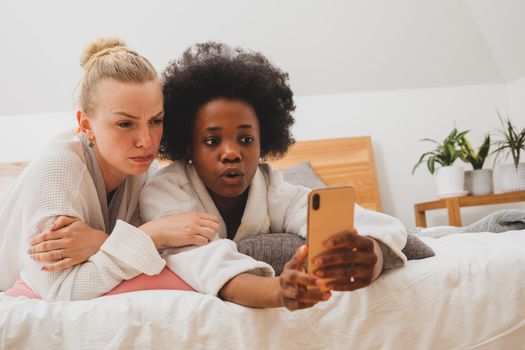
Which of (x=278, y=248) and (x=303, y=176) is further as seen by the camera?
(x=303, y=176)

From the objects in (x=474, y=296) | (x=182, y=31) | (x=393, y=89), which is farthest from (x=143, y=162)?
(x=393, y=89)

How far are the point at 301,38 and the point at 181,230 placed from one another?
270cm

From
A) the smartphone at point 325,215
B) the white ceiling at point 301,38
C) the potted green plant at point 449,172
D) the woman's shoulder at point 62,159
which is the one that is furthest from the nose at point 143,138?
the potted green plant at point 449,172

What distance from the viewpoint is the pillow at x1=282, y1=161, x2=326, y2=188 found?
10.1ft

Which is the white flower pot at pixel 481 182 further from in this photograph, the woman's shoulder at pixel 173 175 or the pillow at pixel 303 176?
the woman's shoulder at pixel 173 175

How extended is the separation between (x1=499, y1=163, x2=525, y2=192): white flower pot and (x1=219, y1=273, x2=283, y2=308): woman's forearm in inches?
108

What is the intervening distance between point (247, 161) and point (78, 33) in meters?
2.45

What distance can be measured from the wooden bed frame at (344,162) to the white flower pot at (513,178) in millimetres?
760

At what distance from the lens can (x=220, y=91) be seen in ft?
4.50

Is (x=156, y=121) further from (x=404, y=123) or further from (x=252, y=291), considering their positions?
(x=404, y=123)

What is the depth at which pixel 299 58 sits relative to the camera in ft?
11.9

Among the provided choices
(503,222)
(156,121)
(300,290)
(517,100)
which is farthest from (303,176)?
(300,290)

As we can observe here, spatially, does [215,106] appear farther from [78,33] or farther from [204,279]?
[78,33]

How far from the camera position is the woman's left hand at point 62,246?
3.38 ft
